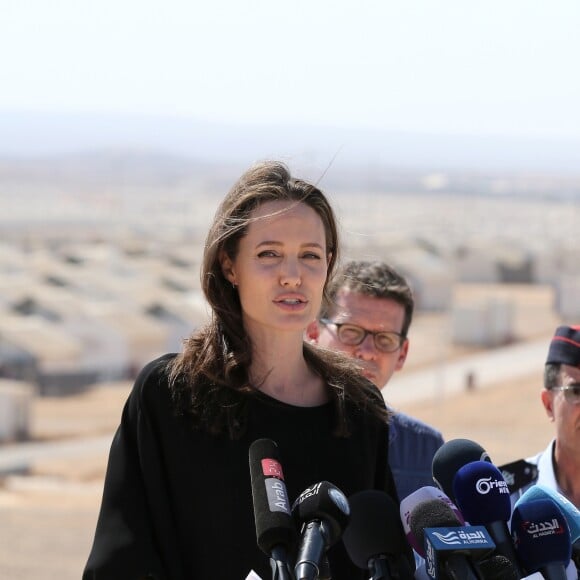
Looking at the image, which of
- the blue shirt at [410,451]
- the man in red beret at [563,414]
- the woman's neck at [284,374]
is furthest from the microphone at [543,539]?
the blue shirt at [410,451]

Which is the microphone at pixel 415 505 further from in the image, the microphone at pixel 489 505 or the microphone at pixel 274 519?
the microphone at pixel 274 519

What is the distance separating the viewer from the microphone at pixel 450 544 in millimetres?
2074

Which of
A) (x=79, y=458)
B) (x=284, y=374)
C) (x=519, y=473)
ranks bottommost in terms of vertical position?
(x=79, y=458)

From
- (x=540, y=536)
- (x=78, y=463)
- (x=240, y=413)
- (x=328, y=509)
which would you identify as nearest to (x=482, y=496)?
(x=540, y=536)

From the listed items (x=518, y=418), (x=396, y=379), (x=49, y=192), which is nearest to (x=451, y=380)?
(x=396, y=379)

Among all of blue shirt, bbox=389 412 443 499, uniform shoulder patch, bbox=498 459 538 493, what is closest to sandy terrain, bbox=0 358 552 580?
blue shirt, bbox=389 412 443 499

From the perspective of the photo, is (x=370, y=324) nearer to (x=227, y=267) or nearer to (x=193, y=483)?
(x=227, y=267)

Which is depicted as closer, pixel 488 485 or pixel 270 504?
pixel 270 504

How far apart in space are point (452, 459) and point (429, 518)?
31 centimetres

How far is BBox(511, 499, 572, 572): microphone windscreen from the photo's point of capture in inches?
89.7

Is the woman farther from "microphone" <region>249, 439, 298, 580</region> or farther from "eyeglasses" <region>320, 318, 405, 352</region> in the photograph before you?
"eyeglasses" <region>320, 318, 405, 352</region>

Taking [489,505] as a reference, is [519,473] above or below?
below

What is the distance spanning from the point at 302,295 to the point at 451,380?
33.1 meters

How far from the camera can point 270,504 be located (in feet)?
7.06
